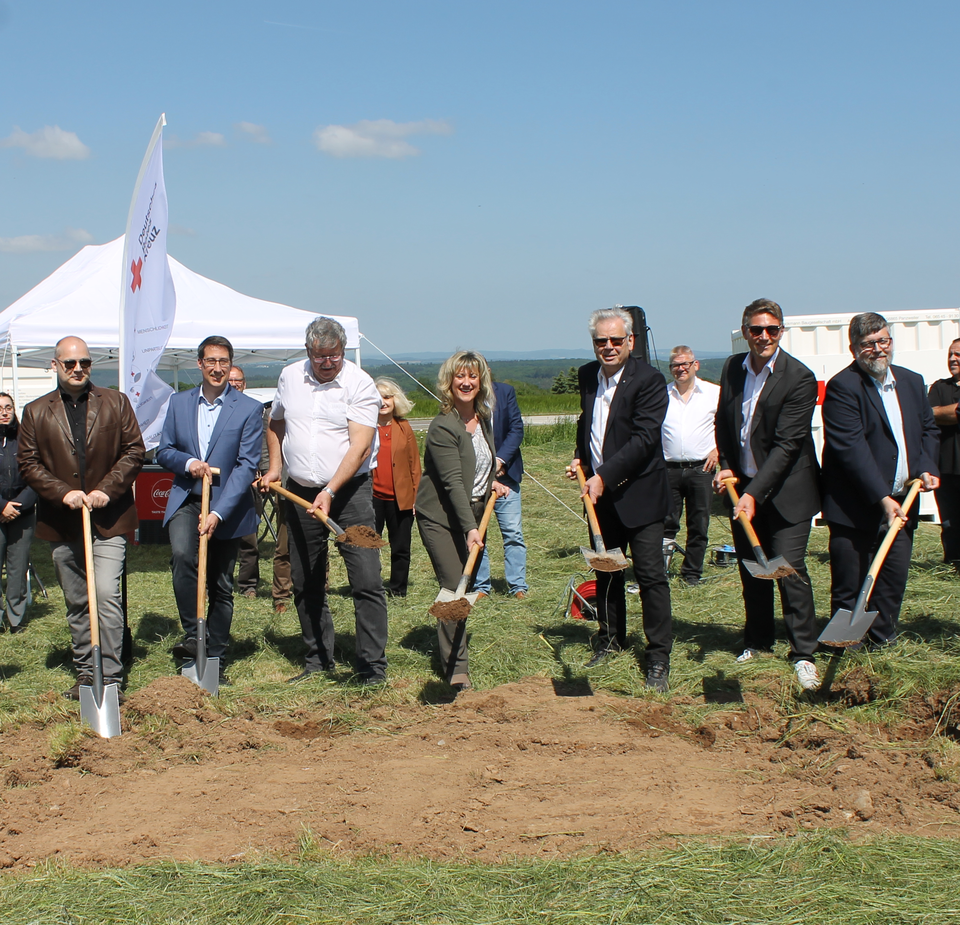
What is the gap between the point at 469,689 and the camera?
5.13 meters

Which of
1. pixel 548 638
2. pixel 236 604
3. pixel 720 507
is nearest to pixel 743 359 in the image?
pixel 548 638

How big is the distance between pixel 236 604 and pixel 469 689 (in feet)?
10.1

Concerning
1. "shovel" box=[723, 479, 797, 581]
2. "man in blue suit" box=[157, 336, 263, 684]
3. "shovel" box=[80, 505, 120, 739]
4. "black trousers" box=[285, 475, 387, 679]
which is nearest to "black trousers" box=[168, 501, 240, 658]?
"man in blue suit" box=[157, 336, 263, 684]

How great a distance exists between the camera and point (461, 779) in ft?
12.9

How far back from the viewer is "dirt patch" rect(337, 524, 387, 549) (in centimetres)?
498

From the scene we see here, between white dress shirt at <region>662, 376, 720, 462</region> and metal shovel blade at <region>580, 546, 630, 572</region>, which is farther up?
white dress shirt at <region>662, 376, 720, 462</region>

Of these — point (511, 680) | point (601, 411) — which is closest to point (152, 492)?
Answer: point (511, 680)

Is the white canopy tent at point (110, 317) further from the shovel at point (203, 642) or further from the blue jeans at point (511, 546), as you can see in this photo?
the shovel at point (203, 642)

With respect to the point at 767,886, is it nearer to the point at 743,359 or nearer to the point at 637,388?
the point at 637,388

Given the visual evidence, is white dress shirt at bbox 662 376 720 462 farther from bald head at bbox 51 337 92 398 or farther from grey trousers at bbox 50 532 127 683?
bald head at bbox 51 337 92 398

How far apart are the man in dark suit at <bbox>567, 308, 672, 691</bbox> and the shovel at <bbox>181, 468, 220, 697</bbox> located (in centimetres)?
217

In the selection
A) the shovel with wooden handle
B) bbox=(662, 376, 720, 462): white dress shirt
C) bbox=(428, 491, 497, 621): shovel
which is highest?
bbox=(662, 376, 720, 462): white dress shirt

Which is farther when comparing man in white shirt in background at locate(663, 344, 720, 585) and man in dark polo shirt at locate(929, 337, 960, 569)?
man in white shirt in background at locate(663, 344, 720, 585)

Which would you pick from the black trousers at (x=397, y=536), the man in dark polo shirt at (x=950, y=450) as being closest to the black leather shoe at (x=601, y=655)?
the black trousers at (x=397, y=536)
